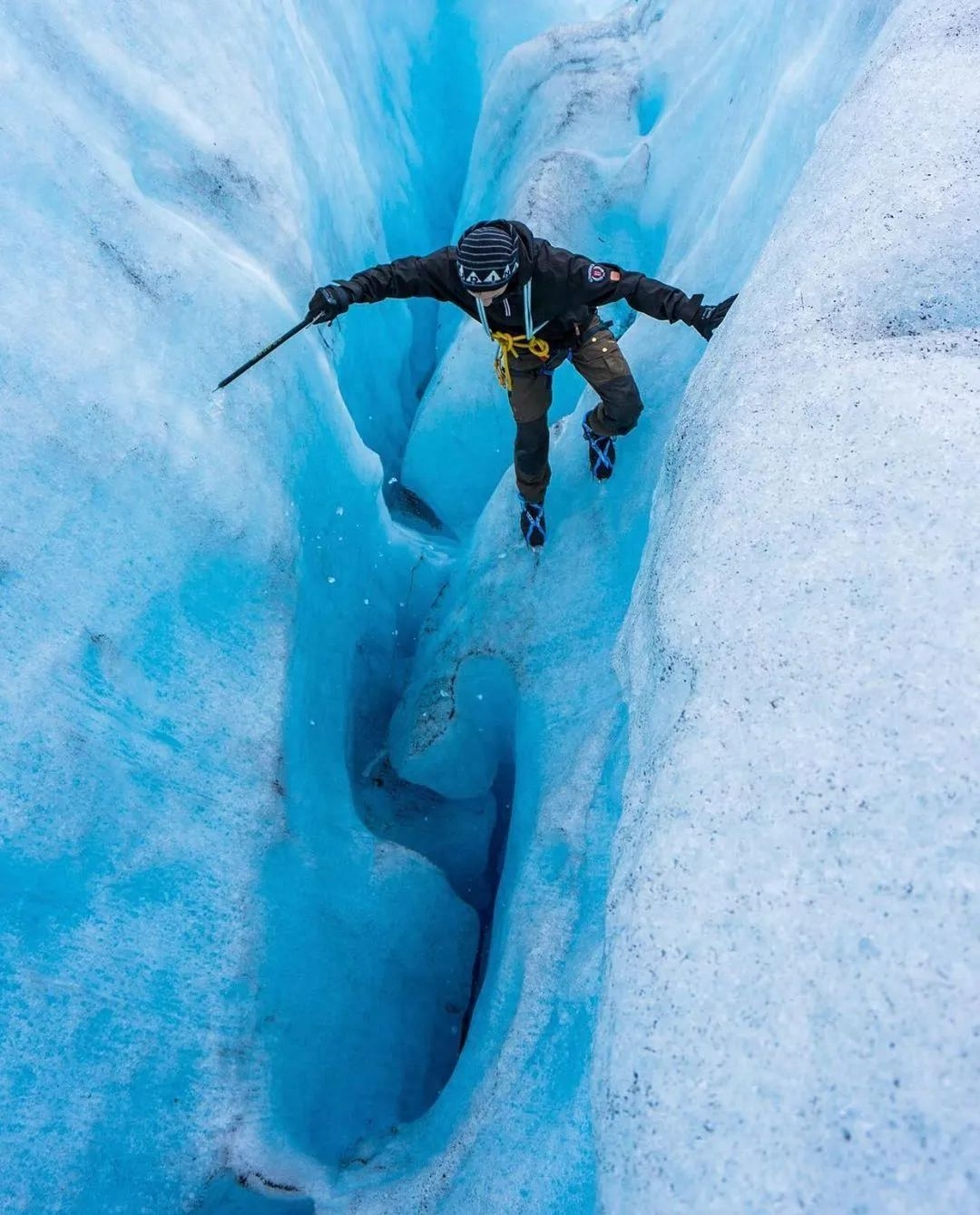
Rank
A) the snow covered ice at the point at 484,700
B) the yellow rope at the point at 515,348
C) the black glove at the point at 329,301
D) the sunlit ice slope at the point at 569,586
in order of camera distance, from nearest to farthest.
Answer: the snow covered ice at the point at 484,700, the sunlit ice slope at the point at 569,586, the black glove at the point at 329,301, the yellow rope at the point at 515,348

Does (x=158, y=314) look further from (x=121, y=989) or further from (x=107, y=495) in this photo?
(x=121, y=989)

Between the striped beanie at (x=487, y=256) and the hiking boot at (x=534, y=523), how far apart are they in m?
0.83

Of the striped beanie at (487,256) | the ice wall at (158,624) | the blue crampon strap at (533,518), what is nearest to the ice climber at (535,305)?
the striped beanie at (487,256)

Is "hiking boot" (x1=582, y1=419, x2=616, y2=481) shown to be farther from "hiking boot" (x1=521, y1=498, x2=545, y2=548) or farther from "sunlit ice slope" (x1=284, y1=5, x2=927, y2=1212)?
"hiking boot" (x1=521, y1=498, x2=545, y2=548)

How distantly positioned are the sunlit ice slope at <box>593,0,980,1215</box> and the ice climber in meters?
0.71

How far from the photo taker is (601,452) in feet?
8.55

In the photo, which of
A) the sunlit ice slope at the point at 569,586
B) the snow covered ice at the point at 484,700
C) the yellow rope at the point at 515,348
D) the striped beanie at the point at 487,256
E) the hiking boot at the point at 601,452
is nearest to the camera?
the snow covered ice at the point at 484,700

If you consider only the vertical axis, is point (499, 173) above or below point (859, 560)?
below

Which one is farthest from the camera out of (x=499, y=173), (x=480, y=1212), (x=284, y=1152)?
(x=499, y=173)

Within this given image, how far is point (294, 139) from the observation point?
3.48 metres

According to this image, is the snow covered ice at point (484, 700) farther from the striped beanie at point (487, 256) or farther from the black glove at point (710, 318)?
the striped beanie at point (487, 256)

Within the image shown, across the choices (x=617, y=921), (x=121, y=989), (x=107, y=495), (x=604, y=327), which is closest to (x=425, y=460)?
(x=604, y=327)

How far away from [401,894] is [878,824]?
179 cm

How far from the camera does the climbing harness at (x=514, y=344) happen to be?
2295 millimetres
